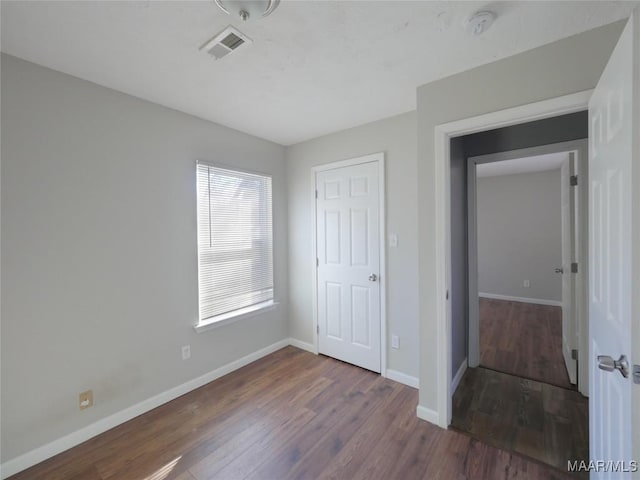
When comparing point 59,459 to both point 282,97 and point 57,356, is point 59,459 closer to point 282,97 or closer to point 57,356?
point 57,356

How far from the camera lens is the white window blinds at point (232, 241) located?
2.62m

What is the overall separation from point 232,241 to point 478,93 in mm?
2409

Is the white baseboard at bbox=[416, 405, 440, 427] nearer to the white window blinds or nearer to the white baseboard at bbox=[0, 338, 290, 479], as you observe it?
the white baseboard at bbox=[0, 338, 290, 479]

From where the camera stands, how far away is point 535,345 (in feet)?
11.0

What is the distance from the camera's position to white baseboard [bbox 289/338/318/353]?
10.8ft

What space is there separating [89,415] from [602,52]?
3.85 meters

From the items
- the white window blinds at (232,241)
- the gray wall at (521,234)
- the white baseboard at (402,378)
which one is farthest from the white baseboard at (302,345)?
the gray wall at (521,234)


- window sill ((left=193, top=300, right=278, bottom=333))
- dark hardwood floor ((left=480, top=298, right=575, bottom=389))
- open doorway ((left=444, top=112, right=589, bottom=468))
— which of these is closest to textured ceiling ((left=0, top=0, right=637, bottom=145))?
open doorway ((left=444, top=112, right=589, bottom=468))

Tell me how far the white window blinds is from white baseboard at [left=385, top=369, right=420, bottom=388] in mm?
1537

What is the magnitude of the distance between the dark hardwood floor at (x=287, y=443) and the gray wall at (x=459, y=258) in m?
0.67

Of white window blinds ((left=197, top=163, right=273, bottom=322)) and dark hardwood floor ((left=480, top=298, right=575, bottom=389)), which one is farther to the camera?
dark hardwood floor ((left=480, top=298, right=575, bottom=389))

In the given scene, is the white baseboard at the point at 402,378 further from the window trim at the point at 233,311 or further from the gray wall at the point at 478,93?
the window trim at the point at 233,311

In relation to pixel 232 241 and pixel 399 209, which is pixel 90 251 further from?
pixel 399 209

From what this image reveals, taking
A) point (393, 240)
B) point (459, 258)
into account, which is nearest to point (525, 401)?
point (459, 258)
